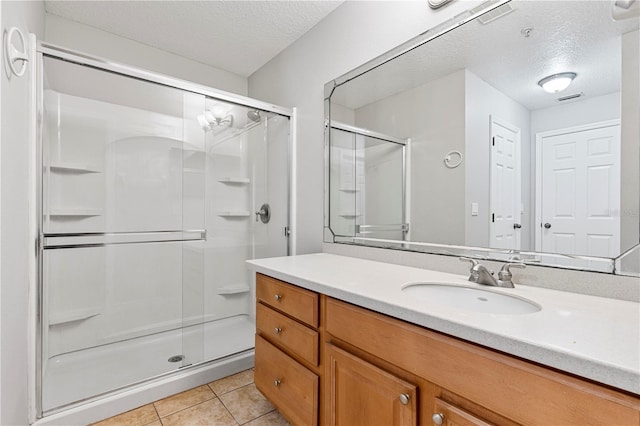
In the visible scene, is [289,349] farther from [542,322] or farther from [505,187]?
[505,187]

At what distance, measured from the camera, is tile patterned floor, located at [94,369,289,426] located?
1520mm

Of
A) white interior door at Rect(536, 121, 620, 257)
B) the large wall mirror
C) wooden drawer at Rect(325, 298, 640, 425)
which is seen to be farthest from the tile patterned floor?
white interior door at Rect(536, 121, 620, 257)

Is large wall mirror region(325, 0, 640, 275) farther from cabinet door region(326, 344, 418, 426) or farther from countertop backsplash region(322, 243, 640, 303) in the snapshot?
cabinet door region(326, 344, 418, 426)

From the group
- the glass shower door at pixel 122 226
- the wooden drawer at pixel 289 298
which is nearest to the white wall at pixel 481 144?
the wooden drawer at pixel 289 298

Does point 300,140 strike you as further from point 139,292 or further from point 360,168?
point 139,292

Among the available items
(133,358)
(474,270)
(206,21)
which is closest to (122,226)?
(133,358)

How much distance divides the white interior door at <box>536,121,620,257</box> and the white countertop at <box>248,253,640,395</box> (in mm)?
188

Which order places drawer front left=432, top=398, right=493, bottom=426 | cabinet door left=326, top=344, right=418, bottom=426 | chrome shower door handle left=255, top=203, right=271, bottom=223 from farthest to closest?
chrome shower door handle left=255, top=203, right=271, bottom=223
cabinet door left=326, top=344, right=418, bottom=426
drawer front left=432, top=398, right=493, bottom=426

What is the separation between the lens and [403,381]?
2.83 feet

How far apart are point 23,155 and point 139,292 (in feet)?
4.68

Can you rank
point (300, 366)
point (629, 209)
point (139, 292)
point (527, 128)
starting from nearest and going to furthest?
point (629, 209), point (527, 128), point (300, 366), point (139, 292)

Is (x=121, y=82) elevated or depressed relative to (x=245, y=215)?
elevated

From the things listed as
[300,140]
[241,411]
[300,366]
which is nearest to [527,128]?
[300,366]

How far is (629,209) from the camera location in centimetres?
A: 92
